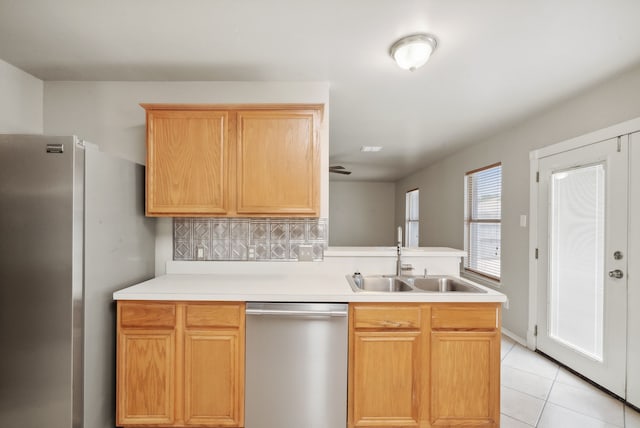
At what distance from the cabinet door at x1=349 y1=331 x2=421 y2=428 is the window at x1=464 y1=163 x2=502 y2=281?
2.61 metres

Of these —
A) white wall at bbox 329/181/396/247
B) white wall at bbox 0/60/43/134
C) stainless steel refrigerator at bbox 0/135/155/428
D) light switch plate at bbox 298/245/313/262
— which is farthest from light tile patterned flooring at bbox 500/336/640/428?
white wall at bbox 329/181/396/247

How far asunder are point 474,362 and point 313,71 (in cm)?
222

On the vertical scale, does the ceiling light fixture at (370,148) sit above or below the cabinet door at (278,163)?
above

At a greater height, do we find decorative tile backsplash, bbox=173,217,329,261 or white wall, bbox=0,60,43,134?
white wall, bbox=0,60,43,134

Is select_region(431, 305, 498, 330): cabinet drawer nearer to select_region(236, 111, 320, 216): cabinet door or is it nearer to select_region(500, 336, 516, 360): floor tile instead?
select_region(236, 111, 320, 216): cabinet door

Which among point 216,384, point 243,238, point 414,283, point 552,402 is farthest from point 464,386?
point 243,238

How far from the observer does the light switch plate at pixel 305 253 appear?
2.40 m

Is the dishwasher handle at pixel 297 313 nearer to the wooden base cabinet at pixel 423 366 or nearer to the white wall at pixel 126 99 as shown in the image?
the wooden base cabinet at pixel 423 366

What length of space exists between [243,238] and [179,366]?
100 centimetres

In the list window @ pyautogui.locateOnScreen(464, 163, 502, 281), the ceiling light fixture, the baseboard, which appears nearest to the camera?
the baseboard

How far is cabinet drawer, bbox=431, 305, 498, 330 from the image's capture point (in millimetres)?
1753

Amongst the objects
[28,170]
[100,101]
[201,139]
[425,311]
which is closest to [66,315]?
[28,170]

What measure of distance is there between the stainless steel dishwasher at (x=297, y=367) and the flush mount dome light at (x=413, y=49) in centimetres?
156

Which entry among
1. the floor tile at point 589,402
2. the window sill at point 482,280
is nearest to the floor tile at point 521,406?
the floor tile at point 589,402
